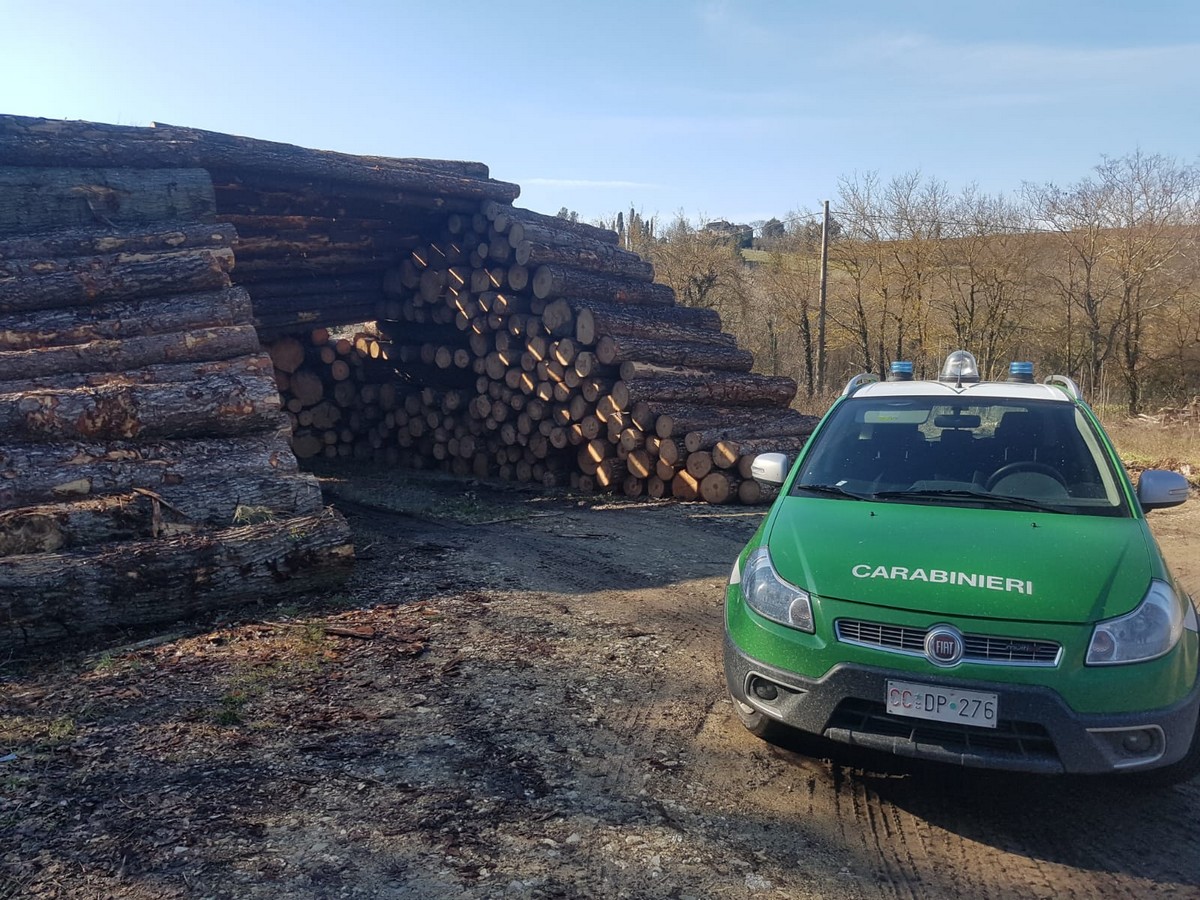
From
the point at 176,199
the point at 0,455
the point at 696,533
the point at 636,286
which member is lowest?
the point at 696,533

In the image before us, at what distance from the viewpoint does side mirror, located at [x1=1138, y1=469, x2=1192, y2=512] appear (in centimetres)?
439

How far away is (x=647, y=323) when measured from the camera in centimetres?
1262

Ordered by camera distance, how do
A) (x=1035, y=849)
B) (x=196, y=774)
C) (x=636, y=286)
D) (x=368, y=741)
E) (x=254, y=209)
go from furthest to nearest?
1. (x=636, y=286)
2. (x=254, y=209)
3. (x=368, y=741)
4. (x=196, y=774)
5. (x=1035, y=849)

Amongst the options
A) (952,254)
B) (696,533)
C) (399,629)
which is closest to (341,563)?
(399,629)

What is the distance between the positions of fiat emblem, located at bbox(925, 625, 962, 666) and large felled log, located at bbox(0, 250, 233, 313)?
28.5 ft

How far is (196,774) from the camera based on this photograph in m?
4.04

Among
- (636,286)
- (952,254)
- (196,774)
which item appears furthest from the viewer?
(952,254)

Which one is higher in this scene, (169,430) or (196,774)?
(169,430)

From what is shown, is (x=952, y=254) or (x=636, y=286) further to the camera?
(x=952, y=254)

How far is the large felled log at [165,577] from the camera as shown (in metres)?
5.85

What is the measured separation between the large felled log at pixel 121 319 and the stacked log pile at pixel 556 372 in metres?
4.40

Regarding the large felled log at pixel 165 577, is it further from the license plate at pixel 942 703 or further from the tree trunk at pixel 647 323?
the tree trunk at pixel 647 323

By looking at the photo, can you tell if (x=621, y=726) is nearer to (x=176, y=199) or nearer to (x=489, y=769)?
(x=489, y=769)

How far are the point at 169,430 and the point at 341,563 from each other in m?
2.31
